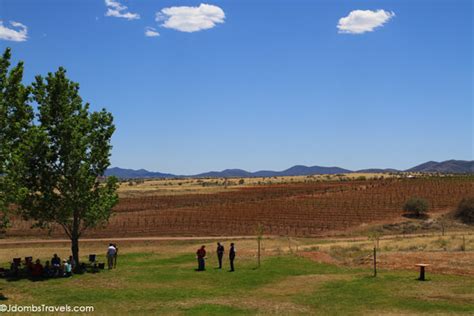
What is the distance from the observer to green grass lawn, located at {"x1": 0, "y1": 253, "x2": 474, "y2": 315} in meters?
20.7

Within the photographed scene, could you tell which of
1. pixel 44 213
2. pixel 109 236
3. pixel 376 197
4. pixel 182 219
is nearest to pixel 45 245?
pixel 109 236

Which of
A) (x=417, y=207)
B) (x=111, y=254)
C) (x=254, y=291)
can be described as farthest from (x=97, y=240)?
(x=417, y=207)

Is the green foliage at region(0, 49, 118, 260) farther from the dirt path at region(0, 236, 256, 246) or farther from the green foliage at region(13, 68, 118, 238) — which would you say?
the dirt path at region(0, 236, 256, 246)

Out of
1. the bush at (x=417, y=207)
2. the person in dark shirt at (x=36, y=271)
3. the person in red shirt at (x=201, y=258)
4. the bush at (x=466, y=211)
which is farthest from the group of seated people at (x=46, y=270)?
the bush at (x=466, y=211)

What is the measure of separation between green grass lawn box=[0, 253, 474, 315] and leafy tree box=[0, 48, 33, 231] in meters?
5.30

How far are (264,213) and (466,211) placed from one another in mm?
25244

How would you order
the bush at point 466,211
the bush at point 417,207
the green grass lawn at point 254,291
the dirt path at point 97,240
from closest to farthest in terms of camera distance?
the green grass lawn at point 254,291
the dirt path at point 97,240
the bush at point 466,211
the bush at point 417,207

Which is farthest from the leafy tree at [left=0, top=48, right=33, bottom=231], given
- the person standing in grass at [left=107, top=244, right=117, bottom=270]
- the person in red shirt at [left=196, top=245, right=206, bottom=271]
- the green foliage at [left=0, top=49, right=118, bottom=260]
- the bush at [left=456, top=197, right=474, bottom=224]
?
the bush at [left=456, top=197, right=474, bottom=224]

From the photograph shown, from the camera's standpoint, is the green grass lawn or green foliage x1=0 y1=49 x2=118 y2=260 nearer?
the green grass lawn

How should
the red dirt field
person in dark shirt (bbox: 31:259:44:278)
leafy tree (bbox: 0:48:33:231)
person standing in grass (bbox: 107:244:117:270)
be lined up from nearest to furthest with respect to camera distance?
leafy tree (bbox: 0:48:33:231)
person in dark shirt (bbox: 31:259:44:278)
person standing in grass (bbox: 107:244:117:270)
the red dirt field

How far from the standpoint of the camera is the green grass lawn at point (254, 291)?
20.7 meters

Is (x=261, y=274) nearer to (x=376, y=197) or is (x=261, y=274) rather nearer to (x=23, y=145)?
(x=23, y=145)

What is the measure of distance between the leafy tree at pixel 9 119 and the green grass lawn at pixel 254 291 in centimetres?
530

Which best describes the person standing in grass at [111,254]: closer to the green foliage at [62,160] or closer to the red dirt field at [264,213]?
the green foliage at [62,160]
